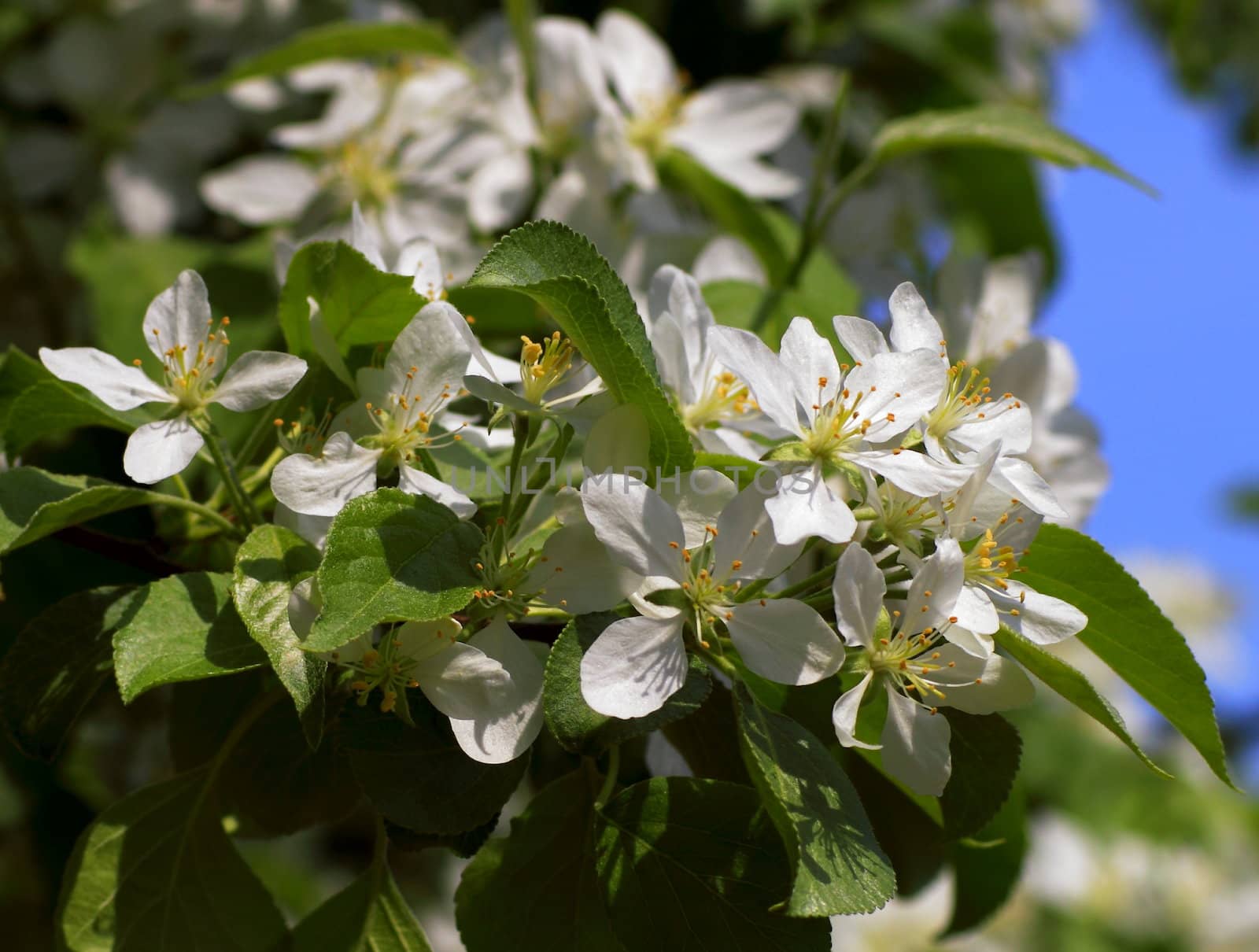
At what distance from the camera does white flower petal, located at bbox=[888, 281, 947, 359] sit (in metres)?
0.97

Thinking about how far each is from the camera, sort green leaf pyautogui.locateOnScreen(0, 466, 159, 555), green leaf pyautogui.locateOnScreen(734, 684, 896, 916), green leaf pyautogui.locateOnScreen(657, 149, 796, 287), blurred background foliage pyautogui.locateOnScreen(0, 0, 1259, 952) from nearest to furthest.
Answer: green leaf pyautogui.locateOnScreen(734, 684, 896, 916) → green leaf pyautogui.locateOnScreen(0, 466, 159, 555) → green leaf pyautogui.locateOnScreen(657, 149, 796, 287) → blurred background foliage pyautogui.locateOnScreen(0, 0, 1259, 952)

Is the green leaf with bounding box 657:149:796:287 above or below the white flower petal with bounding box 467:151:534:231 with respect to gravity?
above

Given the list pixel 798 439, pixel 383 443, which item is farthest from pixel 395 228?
pixel 798 439

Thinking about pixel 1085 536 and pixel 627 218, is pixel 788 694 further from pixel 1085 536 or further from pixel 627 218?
pixel 627 218

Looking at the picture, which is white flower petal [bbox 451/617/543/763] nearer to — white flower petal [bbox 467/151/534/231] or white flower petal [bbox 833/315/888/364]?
white flower petal [bbox 833/315/888/364]

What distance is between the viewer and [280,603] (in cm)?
81

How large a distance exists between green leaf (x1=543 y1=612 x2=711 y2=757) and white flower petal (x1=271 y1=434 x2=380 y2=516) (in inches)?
7.4

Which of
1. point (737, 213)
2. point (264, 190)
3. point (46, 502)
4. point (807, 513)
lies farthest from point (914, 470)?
point (264, 190)

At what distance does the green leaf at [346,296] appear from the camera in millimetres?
943

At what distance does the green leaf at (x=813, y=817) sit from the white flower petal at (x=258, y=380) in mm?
402

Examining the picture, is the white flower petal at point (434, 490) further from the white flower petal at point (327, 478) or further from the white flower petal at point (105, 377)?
the white flower petal at point (105, 377)

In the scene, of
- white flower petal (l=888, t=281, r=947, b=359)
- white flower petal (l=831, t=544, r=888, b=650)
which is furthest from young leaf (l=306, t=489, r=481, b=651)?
white flower petal (l=888, t=281, r=947, b=359)

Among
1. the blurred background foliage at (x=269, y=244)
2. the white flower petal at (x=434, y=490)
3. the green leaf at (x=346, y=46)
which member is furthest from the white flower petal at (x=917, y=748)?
the green leaf at (x=346, y=46)

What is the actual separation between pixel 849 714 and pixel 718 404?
31 centimetres
